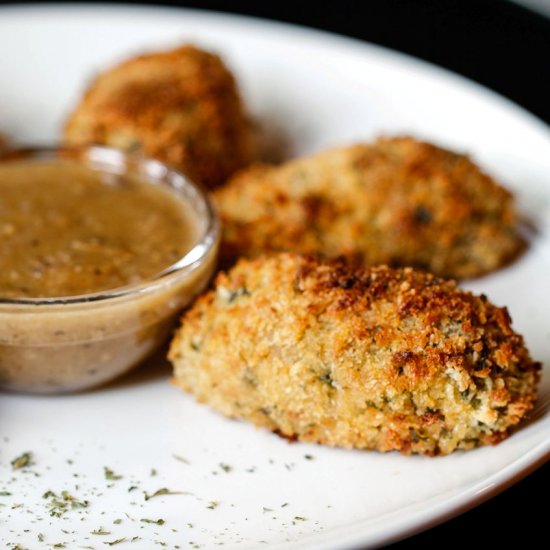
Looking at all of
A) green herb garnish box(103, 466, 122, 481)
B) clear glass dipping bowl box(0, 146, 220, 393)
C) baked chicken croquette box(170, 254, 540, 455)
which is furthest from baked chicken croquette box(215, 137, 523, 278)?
green herb garnish box(103, 466, 122, 481)

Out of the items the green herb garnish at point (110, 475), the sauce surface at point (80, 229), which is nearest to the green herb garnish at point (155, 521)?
the green herb garnish at point (110, 475)

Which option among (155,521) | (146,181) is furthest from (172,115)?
(155,521)

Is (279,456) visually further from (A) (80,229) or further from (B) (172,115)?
(B) (172,115)

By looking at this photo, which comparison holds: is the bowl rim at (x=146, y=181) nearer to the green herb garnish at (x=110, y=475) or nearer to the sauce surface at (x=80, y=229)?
the sauce surface at (x=80, y=229)

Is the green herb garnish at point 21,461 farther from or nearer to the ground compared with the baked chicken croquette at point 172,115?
nearer to the ground

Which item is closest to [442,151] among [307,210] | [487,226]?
[487,226]

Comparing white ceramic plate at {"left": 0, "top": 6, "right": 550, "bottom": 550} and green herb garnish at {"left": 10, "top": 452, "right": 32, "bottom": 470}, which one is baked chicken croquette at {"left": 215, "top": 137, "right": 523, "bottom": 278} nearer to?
white ceramic plate at {"left": 0, "top": 6, "right": 550, "bottom": 550}

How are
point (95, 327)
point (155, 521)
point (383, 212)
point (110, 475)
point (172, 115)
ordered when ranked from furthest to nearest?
point (172, 115)
point (383, 212)
point (95, 327)
point (110, 475)
point (155, 521)
